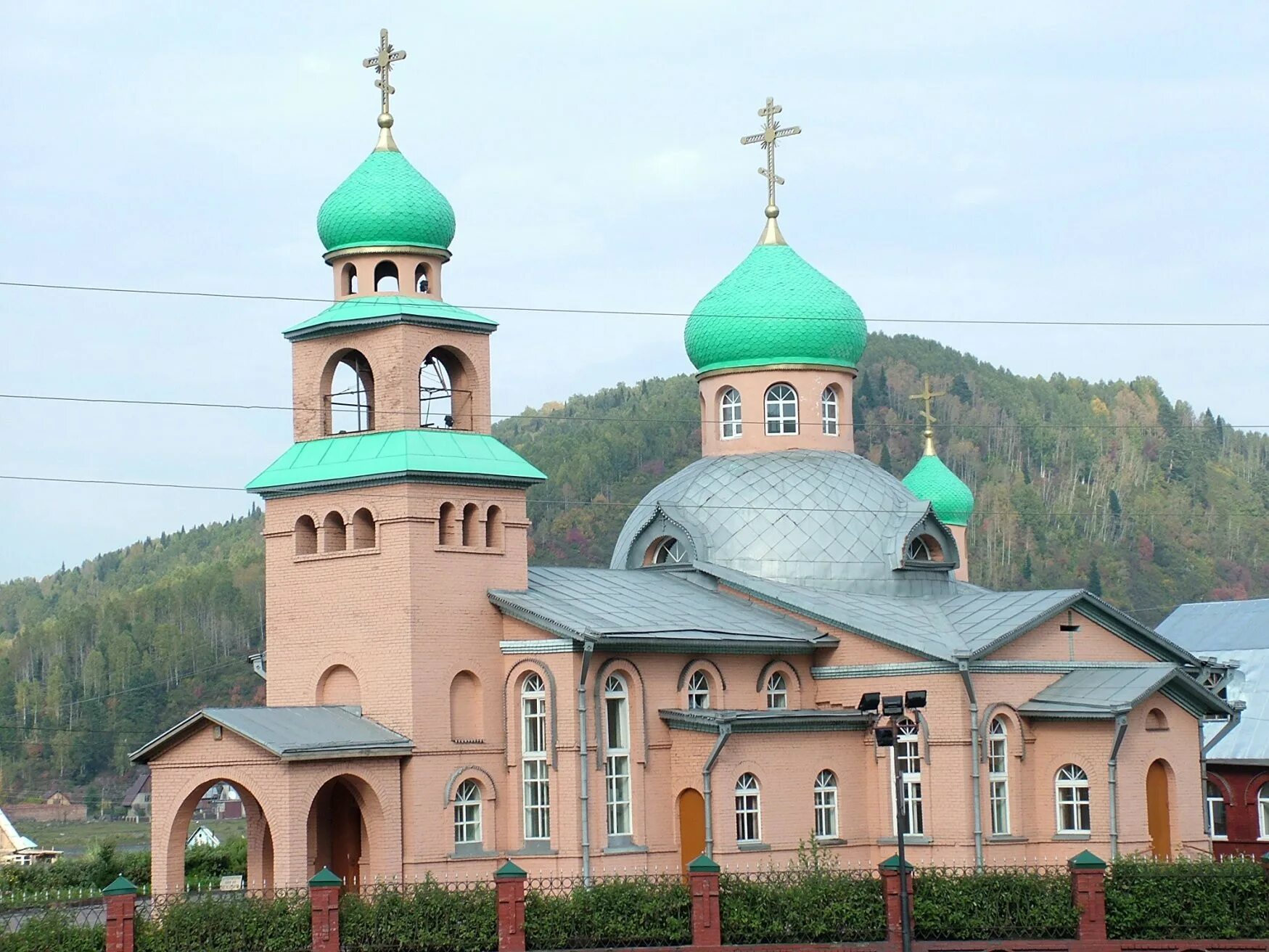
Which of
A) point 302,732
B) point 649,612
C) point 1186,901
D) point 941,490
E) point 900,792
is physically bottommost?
point 1186,901

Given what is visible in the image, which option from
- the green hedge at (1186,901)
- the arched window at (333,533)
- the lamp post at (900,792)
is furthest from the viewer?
the arched window at (333,533)

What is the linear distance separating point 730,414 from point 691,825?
28.9 ft

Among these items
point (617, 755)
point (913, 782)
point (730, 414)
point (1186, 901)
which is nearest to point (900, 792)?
point (1186, 901)

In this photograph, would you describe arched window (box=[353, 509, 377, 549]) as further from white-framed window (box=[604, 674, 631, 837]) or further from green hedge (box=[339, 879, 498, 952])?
green hedge (box=[339, 879, 498, 952])

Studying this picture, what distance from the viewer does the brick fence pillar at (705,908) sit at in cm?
2223

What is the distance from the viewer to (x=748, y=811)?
28.5 meters

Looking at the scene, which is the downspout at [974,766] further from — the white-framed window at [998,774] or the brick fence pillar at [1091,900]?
the brick fence pillar at [1091,900]

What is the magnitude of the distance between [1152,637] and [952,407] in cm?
8014

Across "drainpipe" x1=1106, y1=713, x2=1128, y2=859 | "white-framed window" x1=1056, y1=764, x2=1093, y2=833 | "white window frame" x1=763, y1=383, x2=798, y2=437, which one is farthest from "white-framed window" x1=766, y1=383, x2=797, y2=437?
"drainpipe" x1=1106, y1=713, x2=1128, y2=859

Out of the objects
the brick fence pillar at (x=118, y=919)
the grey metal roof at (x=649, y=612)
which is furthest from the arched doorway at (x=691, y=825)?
the brick fence pillar at (x=118, y=919)

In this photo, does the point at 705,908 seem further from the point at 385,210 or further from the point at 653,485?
the point at 653,485

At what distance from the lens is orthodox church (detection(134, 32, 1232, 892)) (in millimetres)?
26688

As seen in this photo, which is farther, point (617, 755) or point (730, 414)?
point (730, 414)

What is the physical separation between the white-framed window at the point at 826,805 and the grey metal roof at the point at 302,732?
6.12 metres
